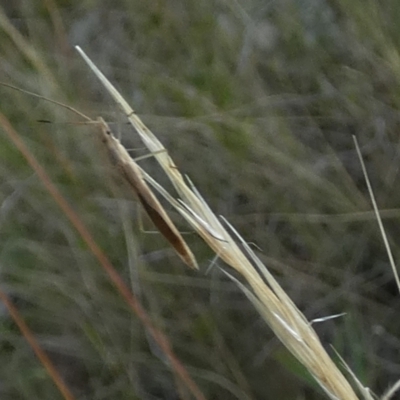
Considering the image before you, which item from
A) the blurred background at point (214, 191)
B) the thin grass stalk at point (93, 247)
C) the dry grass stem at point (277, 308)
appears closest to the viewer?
the dry grass stem at point (277, 308)

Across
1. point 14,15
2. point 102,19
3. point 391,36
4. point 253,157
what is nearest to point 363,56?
point 391,36

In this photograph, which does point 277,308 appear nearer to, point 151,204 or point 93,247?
point 151,204

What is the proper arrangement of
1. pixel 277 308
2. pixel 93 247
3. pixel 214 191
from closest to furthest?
pixel 277 308 → pixel 93 247 → pixel 214 191

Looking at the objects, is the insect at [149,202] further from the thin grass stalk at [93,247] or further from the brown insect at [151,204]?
the thin grass stalk at [93,247]

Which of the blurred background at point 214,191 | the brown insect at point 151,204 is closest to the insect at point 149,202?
the brown insect at point 151,204

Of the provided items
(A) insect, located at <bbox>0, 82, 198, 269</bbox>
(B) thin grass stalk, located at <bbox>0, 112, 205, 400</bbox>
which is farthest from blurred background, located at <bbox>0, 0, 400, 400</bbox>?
(A) insect, located at <bbox>0, 82, 198, 269</bbox>

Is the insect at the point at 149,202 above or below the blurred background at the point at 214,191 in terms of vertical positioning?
above

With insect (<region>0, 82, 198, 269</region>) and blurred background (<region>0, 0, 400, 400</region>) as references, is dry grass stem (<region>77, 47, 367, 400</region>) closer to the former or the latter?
insect (<region>0, 82, 198, 269</region>)

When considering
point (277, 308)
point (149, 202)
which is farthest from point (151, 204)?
point (277, 308)

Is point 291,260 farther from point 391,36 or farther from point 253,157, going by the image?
point 391,36

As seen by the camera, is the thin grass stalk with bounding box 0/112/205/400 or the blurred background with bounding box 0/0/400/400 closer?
the thin grass stalk with bounding box 0/112/205/400
